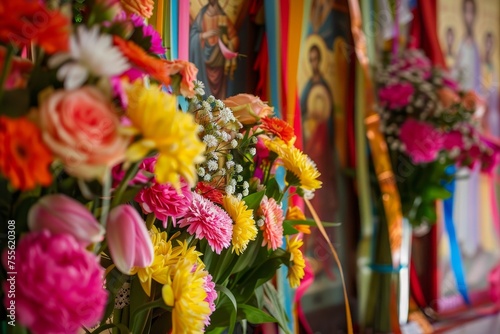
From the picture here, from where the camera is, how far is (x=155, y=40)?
0.58 m

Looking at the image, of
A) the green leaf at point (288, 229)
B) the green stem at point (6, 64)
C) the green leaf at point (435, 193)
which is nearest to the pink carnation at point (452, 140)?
the green leaf at point (435, 193)

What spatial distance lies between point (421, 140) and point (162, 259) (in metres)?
1.01

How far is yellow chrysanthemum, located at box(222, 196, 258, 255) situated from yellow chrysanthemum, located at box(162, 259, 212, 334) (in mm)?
99

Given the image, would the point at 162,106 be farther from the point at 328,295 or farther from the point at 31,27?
the point at 328,295

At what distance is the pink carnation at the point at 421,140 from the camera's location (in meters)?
1.46

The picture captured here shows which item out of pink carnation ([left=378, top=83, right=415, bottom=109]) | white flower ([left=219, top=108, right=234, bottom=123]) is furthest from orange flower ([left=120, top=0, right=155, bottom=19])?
pink carnation ([left=378, top=83, right=415, bottom=109])

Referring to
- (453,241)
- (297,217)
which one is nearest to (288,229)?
(297,217)

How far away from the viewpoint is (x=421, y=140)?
57.6 inches

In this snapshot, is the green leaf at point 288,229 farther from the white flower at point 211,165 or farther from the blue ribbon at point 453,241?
the blue ribbon at point 453,241

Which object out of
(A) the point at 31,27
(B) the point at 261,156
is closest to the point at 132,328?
(B) the point at 261,156

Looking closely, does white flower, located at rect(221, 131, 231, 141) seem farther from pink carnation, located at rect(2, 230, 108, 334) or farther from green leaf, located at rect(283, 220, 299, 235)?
pink carnation, located at rect(2, 230, 108, 334)

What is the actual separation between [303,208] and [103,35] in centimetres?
81

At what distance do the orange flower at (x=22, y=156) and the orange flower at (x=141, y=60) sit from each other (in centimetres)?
11

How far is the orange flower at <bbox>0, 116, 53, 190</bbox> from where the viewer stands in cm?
43
